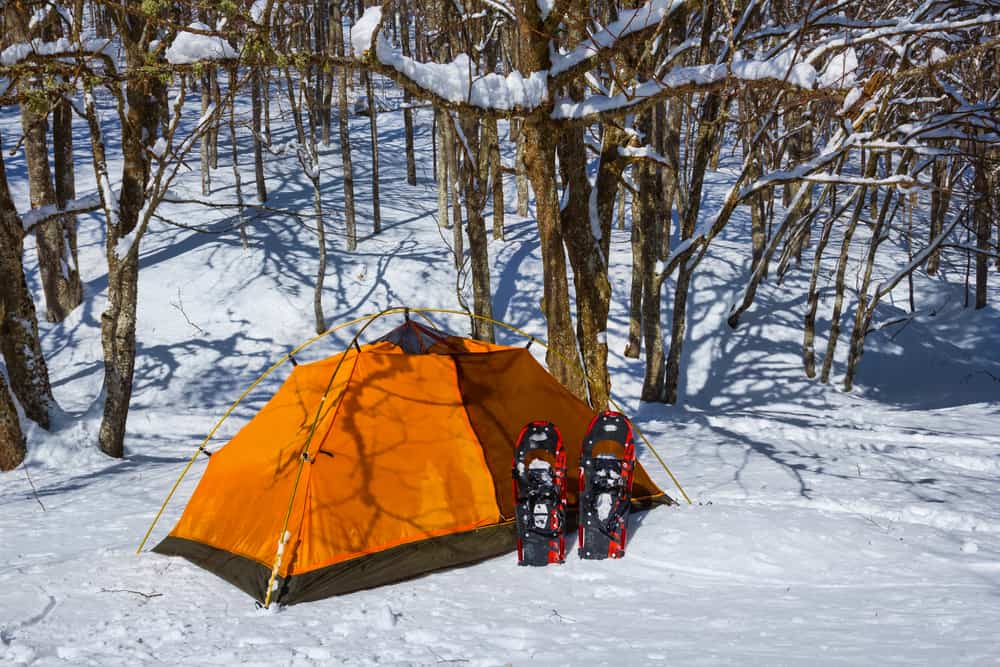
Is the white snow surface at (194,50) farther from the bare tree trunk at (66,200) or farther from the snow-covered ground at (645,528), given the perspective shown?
the bare tree trunk at (66,200)

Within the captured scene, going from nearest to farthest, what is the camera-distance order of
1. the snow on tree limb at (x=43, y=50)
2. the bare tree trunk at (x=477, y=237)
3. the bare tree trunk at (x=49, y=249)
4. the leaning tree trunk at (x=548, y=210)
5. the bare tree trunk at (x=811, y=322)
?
Answer: the leaning tree trunk at (x=548, y=210) → the snow on tree limb at (x=43, y=50) → the bare tree trunk at (x=477, y=237) → the bare tree trunk at (x=49, y=249) → the bare tree trunk at (x=811, y=322)

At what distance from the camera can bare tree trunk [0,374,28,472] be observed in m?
7.82

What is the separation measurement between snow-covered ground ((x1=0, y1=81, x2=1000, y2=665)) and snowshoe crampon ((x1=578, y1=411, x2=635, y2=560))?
0.44ft

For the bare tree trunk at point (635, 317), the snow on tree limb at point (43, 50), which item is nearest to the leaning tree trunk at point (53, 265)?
the snow on tree limb at point (43, 50)

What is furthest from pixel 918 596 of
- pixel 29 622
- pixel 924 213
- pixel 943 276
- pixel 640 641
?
pixel 924 213

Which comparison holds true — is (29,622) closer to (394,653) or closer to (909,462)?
(394,653)

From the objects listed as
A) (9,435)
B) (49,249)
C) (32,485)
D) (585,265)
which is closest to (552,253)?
(585,265)

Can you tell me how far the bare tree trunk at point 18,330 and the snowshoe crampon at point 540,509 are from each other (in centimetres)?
629

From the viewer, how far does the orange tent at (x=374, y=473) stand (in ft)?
14.8

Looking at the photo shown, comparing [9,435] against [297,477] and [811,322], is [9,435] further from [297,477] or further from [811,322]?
[811,322]

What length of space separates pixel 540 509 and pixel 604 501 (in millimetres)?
409

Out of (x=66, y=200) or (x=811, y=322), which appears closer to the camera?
(x=811, y=322)

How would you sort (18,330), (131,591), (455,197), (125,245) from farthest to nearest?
(455,197), (18,330), (125,245), (131,591)

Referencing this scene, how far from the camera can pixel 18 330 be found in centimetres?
848
